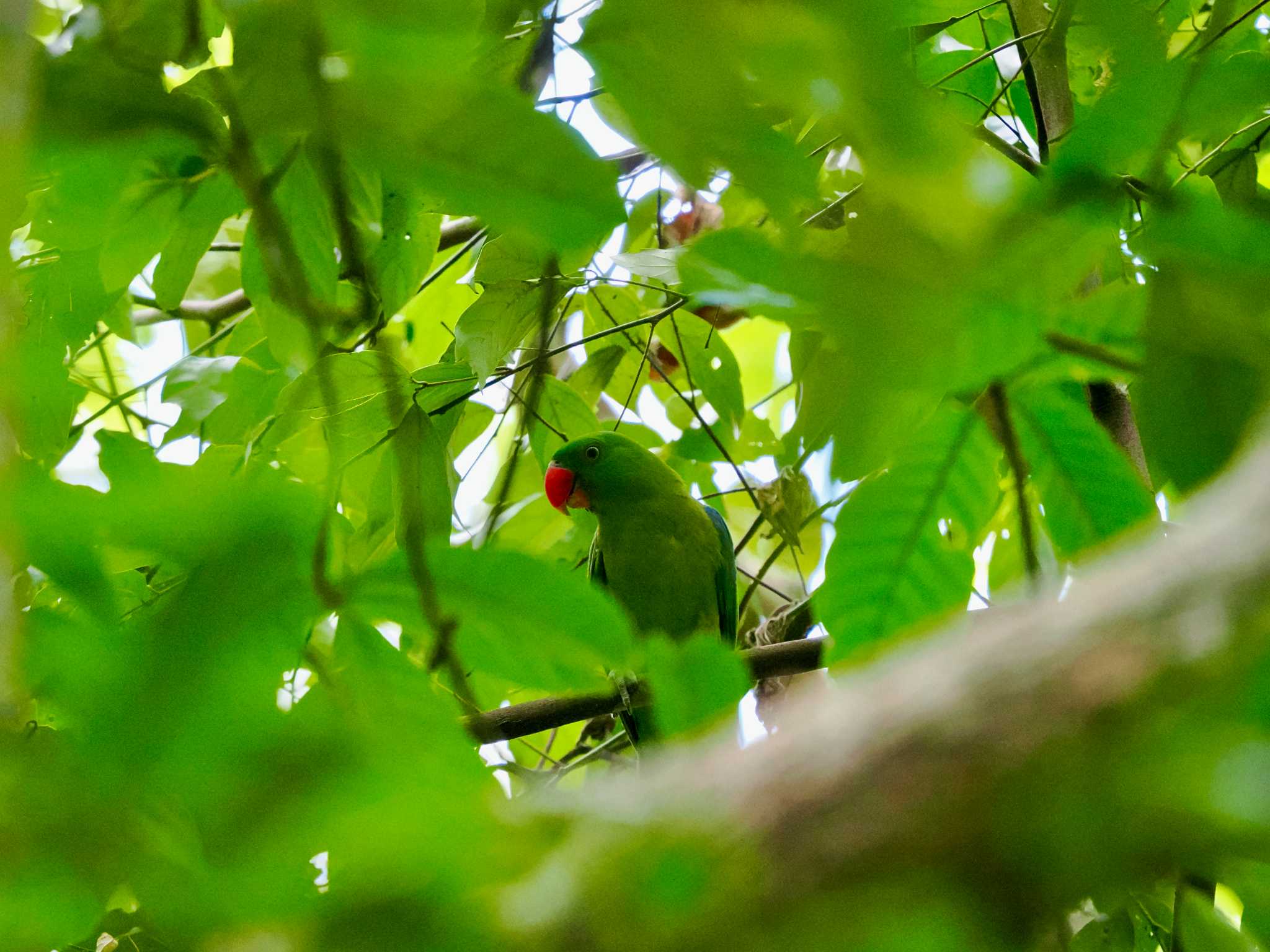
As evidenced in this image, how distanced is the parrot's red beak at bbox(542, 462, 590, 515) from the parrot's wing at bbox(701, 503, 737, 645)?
43 cm

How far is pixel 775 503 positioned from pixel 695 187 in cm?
157

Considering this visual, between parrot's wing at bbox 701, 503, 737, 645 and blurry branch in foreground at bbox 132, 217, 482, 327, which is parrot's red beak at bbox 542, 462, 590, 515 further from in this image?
blurry branch in foreground at bbox 132, 217, 482, 327

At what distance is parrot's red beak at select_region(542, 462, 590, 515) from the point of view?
2.55 m

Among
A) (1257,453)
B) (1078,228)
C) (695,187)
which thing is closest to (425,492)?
(695,187)

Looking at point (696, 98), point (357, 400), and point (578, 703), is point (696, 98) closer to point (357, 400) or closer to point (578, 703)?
point (357, 400)

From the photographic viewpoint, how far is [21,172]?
0.43 m

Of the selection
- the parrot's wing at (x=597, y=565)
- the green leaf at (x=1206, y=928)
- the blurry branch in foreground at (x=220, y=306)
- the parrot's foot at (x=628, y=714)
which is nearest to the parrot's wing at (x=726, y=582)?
the parrot's wing at (x=597, y=565)

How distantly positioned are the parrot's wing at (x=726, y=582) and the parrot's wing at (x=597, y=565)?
1.07ft

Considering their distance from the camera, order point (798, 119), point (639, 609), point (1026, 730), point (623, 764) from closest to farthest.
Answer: point (1026, 730) → point (798, 119) → point (623, 764) → point (639, 609)

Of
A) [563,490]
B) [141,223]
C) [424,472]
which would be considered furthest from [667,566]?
[141,223]

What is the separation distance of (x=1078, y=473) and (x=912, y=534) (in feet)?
0.46

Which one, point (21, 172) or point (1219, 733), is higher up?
point (21, 172)

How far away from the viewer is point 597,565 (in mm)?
2986

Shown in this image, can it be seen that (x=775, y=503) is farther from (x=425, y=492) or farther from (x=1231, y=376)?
(x=1231, y=376)
